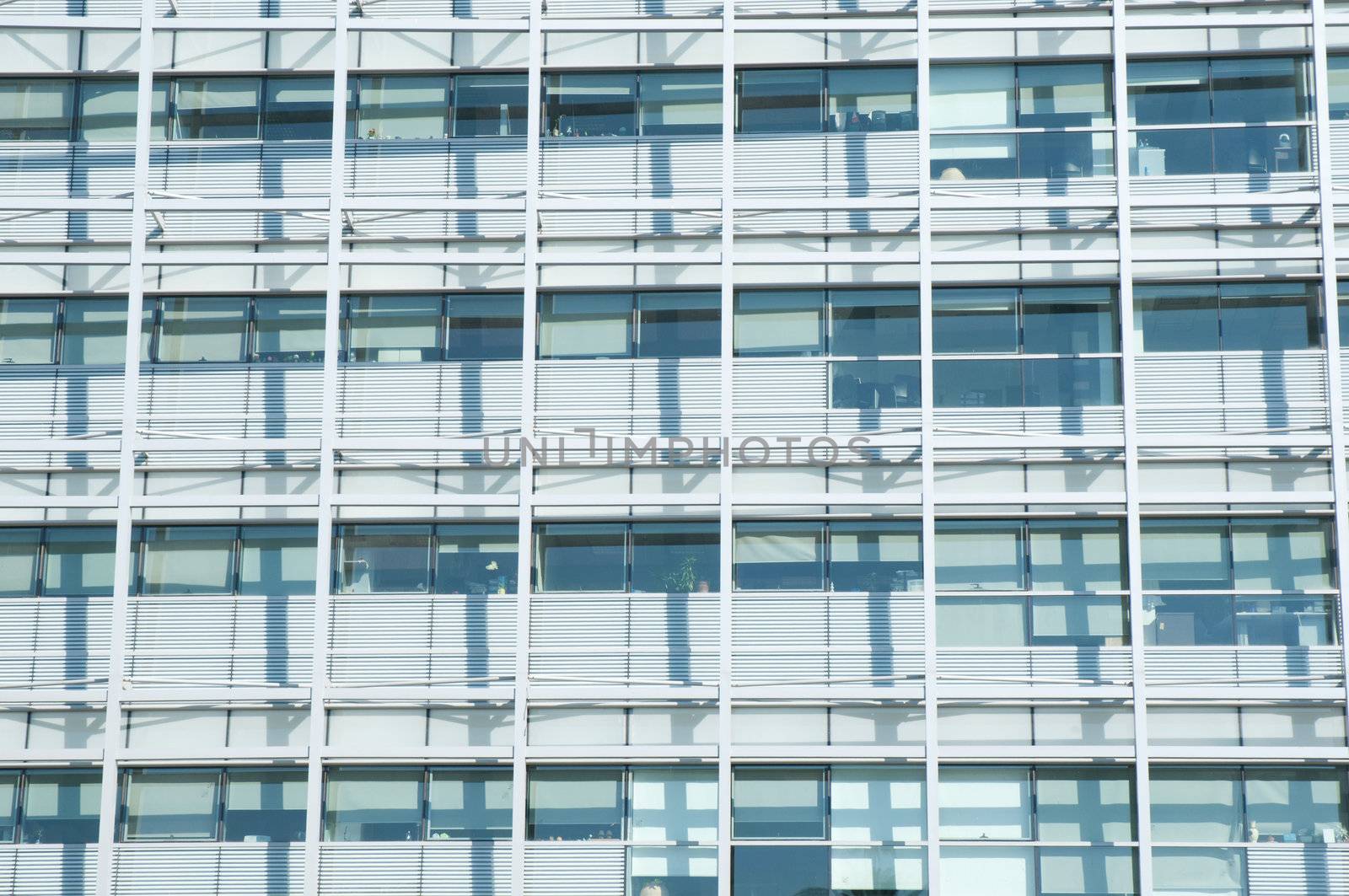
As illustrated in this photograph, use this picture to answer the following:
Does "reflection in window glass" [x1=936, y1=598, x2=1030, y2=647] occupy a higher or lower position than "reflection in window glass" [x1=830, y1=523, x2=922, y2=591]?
lower

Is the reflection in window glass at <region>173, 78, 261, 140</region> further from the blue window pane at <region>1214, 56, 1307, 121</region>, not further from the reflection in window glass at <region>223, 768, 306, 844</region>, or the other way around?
the blue window pane at <region>1214, 56, 1307, 121</region>

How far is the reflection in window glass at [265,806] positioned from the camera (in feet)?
63.7

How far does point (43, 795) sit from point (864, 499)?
1106cm

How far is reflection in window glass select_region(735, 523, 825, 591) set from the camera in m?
19.7

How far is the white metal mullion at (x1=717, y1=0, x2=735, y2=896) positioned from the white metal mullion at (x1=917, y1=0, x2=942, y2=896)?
2.37 m

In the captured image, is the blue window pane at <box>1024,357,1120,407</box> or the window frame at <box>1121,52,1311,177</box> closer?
the blue window pane at <box>1024,357,1120,407</box>

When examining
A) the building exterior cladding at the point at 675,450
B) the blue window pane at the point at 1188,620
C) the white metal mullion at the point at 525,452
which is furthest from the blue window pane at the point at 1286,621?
the white metal mullion at the point at 525,452

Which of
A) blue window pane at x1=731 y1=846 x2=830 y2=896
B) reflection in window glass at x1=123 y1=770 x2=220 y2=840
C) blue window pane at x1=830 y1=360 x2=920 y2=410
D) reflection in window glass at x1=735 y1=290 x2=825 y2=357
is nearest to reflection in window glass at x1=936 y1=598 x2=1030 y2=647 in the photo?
blue window pane at x1=830 y1=360 x2=920 y2=410

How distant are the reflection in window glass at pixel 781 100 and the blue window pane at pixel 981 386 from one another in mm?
3775

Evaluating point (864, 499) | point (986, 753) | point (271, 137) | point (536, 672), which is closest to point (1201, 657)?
point (986, 753)

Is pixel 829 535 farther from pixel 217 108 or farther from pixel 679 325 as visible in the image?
pixel 217 108

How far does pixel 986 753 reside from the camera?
18812 mm

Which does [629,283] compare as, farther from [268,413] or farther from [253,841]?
[253,841]

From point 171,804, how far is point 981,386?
1163cm
